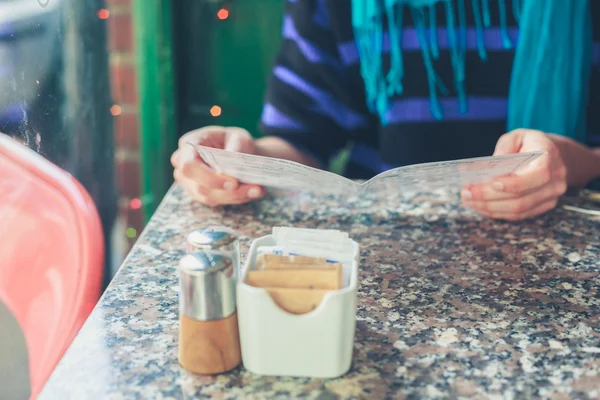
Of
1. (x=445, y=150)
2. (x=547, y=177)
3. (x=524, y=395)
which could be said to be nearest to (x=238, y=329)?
(x=524, y=395)

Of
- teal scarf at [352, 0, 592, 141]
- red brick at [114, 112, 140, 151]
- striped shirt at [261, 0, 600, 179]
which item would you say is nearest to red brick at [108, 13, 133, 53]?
red brick at [114, 112, 140, 151]

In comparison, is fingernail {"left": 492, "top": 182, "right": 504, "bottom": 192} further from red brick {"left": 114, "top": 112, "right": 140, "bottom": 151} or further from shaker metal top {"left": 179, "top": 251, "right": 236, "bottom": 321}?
→ red brick {"left": 114, "top": 112, "right": 140, "bottom": 151}

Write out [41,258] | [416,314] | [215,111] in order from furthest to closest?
[215,111] < [41,258] < [416,314]

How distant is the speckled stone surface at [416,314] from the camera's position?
1.82 feet

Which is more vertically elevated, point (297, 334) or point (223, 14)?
point (223, 14)

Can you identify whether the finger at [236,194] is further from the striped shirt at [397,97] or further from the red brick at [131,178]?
the red brick at [131,178]

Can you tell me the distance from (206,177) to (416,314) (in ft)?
1.42

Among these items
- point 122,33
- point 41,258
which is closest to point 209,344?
point 41,258

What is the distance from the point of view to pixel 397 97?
139 centimetres

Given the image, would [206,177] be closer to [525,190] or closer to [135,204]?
[525,190]

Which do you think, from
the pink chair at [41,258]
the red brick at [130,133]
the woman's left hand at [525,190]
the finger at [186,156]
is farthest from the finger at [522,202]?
the red brick at [130,133]

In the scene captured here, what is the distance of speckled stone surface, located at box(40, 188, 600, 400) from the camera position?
555mm

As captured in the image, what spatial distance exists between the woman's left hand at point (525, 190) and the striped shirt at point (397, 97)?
370 millimetres

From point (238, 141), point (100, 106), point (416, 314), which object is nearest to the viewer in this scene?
point (416, 314)
